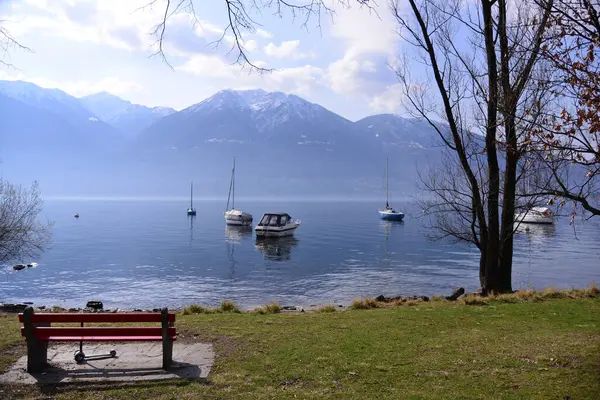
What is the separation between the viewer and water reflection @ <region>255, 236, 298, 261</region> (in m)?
46.6

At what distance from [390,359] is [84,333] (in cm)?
449

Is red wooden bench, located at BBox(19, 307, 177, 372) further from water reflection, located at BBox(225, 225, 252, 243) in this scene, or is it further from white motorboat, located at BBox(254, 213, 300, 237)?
water reflection, located at BBox(225, 225, 252, 243)

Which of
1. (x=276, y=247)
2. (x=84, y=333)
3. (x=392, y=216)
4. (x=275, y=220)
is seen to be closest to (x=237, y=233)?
(x=275, y=220)

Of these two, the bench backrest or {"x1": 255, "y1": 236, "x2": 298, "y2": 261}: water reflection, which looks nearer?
the bench backrest

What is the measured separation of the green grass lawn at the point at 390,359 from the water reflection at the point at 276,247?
113 ft

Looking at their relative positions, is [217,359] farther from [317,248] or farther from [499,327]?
[317,248]

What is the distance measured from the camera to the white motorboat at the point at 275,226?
62344 mm

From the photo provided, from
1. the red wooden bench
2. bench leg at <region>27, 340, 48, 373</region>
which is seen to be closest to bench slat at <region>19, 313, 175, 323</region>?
the red wooden bench

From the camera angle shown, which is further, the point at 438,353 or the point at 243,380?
the point at 438,353

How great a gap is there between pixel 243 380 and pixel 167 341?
1334mm

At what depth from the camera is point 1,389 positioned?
20.4 feet

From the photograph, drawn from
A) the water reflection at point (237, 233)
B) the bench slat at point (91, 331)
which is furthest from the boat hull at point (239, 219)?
the bench slat at point (91, 331)

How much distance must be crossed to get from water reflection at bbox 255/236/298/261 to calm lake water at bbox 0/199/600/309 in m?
0.13

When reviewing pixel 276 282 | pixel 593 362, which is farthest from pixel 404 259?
pixel 593 362
